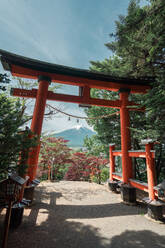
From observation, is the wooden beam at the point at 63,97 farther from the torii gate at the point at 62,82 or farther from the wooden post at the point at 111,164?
the wooden post at the point at 111,164

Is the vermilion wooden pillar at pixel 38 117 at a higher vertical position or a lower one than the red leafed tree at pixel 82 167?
higher

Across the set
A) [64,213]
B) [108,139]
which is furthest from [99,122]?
[64,213]

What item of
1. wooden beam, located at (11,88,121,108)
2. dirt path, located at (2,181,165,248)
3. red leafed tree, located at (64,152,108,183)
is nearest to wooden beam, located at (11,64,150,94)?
wooden beam, located at (11,88,121,108)

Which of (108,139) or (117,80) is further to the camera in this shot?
(108,139)

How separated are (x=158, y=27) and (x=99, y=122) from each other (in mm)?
5420

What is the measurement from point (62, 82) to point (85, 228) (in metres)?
4.99

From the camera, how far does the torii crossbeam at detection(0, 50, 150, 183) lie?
4344mm

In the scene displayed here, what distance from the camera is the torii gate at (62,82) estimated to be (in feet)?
14.2

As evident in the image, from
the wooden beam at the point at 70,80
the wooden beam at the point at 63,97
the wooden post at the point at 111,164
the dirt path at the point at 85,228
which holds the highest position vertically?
the wooden beam at the point at 70,80

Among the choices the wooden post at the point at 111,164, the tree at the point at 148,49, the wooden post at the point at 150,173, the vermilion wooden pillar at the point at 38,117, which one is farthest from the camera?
the wooden post at the point at 111,164

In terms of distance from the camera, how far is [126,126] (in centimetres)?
539

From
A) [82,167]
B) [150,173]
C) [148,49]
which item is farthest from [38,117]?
[82,167]

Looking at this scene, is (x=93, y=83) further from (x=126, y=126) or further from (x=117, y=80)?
(x=126, y=126)

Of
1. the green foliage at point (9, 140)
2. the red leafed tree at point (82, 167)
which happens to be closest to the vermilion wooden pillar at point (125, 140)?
the green foliage at point (9, 140)
